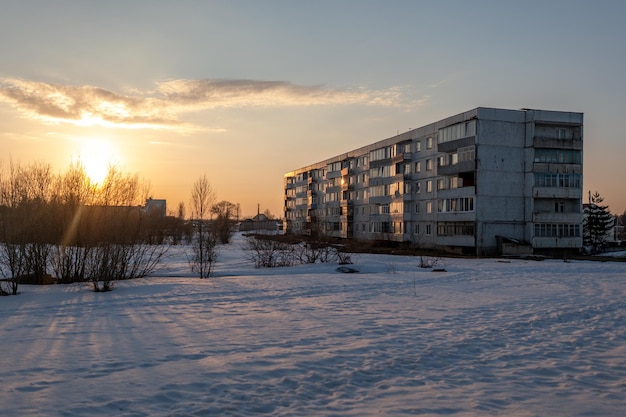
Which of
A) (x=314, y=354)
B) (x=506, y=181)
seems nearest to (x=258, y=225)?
(x=506, y=181)

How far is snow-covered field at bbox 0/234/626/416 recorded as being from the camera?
21.9ft

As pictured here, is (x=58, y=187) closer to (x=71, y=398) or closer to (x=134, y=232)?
(x=134, y=232)

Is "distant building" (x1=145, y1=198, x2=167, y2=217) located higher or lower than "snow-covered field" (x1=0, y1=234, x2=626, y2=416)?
higher

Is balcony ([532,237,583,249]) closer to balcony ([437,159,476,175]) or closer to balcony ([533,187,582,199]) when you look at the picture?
balcony ([533,187,582,199])

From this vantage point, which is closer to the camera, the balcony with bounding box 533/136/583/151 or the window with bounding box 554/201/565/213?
the balcony with bounding box 533/136/583/151

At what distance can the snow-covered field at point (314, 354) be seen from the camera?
6.69 metres

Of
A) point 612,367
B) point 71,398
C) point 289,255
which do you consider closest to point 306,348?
point 71,398

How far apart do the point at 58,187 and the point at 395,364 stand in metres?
19.2

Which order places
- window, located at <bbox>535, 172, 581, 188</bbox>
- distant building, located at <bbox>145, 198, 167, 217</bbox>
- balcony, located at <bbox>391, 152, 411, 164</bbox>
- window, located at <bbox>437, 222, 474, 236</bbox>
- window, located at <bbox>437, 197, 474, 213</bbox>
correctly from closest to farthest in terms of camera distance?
distant building, located at <bbox>145, 198, 167, 217</bbox> < window, located at <bbox>535, 172, 581, 188</bbox> < window, located at <bbox>437, 222, 474, 236</bbox> < window, located at <bbox>437, 197, 474, 213</bbox> < balcony, located at <bbox>391, 152, 411, 164</bbox>

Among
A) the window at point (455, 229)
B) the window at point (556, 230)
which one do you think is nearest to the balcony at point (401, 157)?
the window at point (455, 229)

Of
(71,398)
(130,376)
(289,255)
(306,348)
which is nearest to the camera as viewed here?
(71,398)

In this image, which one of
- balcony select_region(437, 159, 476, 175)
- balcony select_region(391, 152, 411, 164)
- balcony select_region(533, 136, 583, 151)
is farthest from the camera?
balcony select_region(391, 152, 411, 164)

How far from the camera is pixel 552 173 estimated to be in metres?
47.7

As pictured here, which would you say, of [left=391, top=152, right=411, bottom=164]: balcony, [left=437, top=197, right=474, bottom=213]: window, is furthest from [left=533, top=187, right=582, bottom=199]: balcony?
[left=391, top=152, right=411, bottom=164]: balcony
